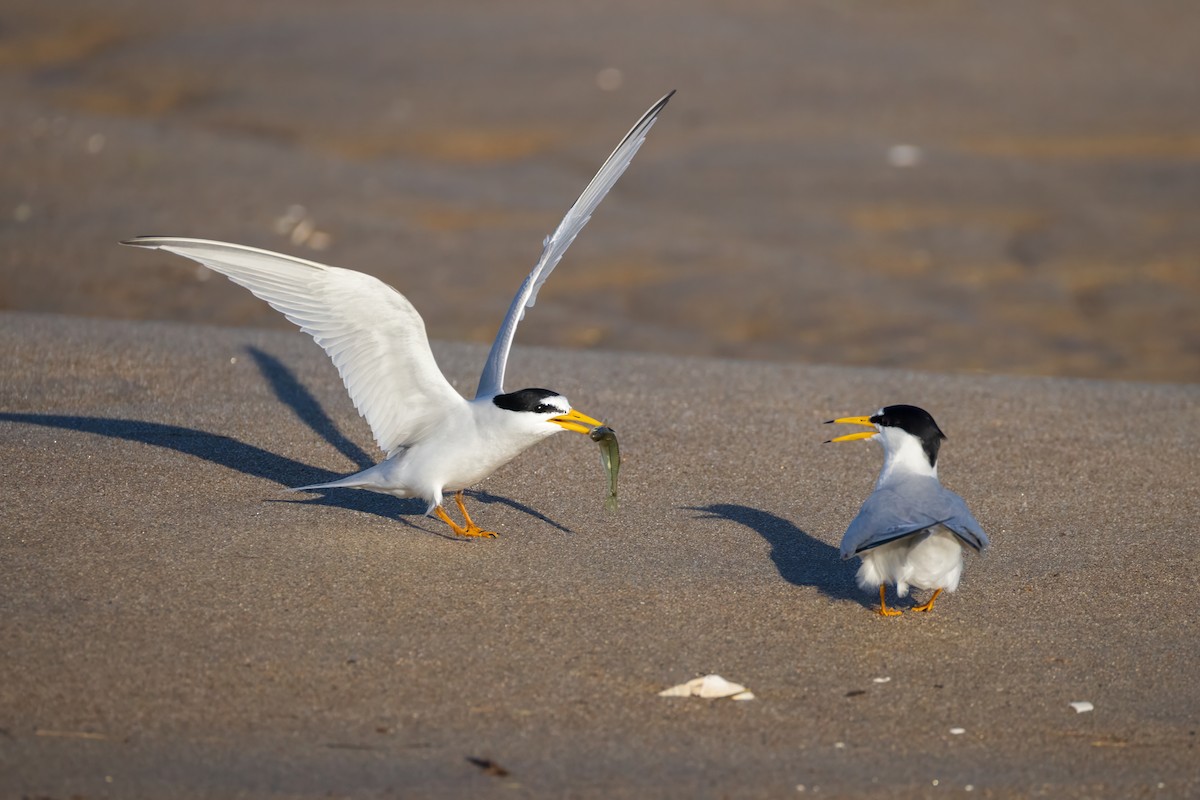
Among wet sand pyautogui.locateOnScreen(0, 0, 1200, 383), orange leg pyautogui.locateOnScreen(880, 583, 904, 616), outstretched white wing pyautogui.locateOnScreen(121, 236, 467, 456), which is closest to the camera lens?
orange leg pyautogui.locateOnScreen(880, 583, 904, 616)

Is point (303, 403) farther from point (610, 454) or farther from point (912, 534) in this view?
point (912, 534)

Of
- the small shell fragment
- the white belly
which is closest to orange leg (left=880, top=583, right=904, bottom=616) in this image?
the white belly

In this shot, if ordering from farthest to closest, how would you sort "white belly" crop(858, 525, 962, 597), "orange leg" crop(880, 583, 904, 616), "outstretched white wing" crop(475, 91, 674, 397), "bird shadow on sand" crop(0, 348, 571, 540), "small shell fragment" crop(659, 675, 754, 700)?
1. "bird shadow on sand" crop(0, 348, 571, 540)
2. "outstretched white wing" crop(475, 91, 674, 397)
3. "orange leg" crop(880, 583, 904, 616)
4. "white belly" crop(858, 525, 962, 597)
5. "small shell fragment" crop(659, 675, 754, 700)

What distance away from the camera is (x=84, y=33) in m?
17.8

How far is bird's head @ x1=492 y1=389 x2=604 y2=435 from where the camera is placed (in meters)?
4.57

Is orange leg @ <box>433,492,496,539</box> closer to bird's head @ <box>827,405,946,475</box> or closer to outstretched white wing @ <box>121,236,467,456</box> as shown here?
outstretched white wing @ <box>121,236,467,456</box>

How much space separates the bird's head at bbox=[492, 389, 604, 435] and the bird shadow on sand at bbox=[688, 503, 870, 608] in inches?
34.3

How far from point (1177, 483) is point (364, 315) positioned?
3.57m

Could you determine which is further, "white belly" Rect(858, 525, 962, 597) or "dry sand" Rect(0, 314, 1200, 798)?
"white belly" Rect(858, 525, 962, 597)

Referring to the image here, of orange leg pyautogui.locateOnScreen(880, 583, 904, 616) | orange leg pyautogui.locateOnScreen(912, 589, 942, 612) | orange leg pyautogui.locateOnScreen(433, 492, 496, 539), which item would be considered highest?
orange leg pyautogui.locateOnScreen(912, 589, 942, 612)

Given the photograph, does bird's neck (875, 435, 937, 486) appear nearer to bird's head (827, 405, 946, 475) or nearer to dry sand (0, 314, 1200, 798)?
bird's head (827, 405, 946, 475)

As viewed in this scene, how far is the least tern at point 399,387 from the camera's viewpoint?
4.62 metres

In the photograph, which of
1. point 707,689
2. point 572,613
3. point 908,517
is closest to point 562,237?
point 572,613

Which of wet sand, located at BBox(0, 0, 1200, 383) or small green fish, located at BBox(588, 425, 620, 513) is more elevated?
wet sand, located at BBox(0, 0, 1200, 383)
